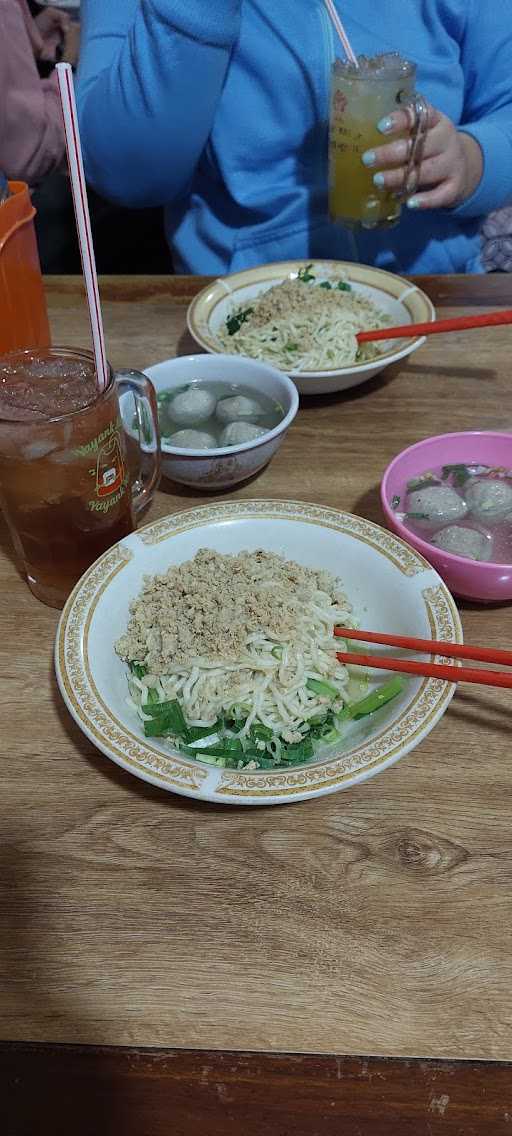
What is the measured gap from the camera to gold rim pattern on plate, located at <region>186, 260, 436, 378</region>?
1.70 metres

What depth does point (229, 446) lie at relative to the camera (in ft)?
4.46

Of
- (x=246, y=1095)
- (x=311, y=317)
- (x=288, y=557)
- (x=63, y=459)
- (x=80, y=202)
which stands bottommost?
(x=246, y=1095)

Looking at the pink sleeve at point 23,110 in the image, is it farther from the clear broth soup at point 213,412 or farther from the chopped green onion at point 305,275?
the clear broth soup at point 213,412

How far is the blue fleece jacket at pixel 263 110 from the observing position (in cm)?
204

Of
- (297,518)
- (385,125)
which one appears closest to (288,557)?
(297,518)

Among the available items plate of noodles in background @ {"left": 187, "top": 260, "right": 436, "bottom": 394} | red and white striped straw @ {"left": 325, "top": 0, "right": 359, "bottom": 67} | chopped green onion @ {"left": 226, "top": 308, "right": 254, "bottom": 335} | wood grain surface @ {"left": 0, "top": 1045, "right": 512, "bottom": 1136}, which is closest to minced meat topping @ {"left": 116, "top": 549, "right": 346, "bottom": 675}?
wood grain surface @ {"left": 0, "top": 1045, "right": 512, "bottom": 1136}

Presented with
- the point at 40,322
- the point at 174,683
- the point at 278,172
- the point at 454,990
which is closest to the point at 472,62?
the point at 278,172

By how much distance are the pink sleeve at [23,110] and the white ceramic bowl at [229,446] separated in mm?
1845

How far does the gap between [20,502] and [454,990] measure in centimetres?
82

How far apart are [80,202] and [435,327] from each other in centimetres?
92

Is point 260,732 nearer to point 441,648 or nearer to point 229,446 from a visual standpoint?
point 441,648

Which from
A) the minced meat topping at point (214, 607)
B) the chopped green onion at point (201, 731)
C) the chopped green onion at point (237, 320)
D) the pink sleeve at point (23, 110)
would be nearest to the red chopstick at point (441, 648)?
the minced meat topping at point (214, 607)

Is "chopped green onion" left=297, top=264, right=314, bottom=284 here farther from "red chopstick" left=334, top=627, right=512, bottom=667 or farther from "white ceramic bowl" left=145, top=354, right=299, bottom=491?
"red chopstick" left=334, top=627, right=512, bottom=667

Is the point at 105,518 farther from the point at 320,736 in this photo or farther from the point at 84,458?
the point at 320,736
